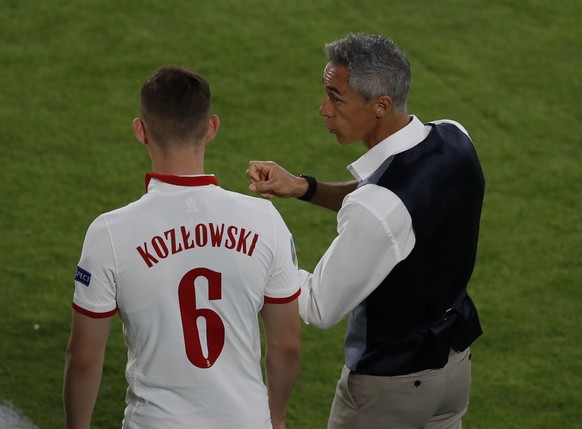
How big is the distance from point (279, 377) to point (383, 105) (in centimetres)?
78

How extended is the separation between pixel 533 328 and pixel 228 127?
2.26 meters

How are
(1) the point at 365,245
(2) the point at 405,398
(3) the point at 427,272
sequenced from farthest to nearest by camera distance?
(2) the point at 405,398
(3) the point at 427,272
(1) the point at 365,245

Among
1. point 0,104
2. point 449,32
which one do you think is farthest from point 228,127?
point 449,32

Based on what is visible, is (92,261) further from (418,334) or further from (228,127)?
(228,127)

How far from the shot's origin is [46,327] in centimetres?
504

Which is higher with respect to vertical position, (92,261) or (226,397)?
(92,261)

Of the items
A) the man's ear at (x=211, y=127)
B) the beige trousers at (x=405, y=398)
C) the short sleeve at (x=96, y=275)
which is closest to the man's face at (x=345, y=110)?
the man's ear at (x=211, y=127)

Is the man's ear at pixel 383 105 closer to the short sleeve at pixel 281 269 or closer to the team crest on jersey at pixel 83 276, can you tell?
the short sleeve at pixel 281 269

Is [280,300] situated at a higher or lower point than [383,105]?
lower

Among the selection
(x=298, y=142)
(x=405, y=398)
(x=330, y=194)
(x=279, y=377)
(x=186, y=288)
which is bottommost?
(x=298, y=142)

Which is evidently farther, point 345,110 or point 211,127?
point 345,110

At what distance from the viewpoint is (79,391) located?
2.83m

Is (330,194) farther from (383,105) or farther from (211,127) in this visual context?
(211,127)

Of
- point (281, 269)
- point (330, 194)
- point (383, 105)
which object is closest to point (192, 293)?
point (281, 269)
